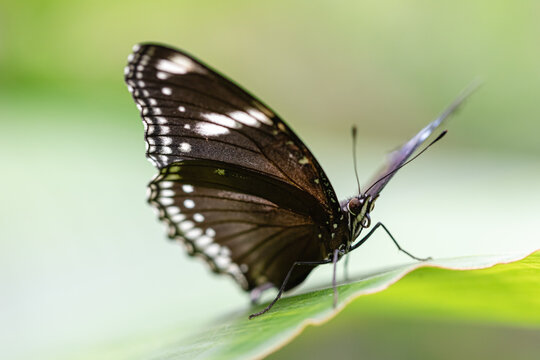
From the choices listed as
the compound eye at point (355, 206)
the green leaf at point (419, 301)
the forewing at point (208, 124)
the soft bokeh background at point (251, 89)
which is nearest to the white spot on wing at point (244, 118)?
the forewing at point (208, 124)

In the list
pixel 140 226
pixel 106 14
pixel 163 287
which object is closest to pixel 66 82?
pixel 106 14

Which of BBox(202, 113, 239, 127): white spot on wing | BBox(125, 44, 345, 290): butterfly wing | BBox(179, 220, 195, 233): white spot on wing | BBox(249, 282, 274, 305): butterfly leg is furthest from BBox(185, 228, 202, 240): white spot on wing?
BBox(202, 113, 239, 127): white spot on wing

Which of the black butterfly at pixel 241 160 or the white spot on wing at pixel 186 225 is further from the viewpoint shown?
the white spot on wing at pixel 186 225

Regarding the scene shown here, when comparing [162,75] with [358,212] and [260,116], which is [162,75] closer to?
[260,116]

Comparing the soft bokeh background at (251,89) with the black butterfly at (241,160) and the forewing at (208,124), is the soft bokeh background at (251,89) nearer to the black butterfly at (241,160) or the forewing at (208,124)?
the black butterfly at (241,160)

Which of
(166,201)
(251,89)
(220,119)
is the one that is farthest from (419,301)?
(251,89)

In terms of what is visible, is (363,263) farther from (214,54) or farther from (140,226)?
(214,54)
